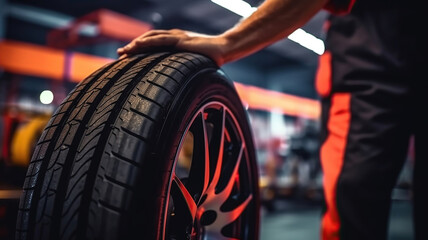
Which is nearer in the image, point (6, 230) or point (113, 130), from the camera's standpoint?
point (113, 130)

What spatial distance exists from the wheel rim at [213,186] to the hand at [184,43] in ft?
0.42

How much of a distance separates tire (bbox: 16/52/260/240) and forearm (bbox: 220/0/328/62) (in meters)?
0.08

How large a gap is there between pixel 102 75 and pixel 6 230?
5.12ft

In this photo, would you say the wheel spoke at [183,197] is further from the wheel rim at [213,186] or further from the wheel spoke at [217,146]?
the wheel spoke at [217,146]

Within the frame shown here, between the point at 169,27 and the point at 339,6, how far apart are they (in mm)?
7328

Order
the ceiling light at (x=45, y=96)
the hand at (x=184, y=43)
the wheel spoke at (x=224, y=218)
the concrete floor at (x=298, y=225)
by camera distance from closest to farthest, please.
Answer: the hand at (x=184, y=43)
the wheel spoke at (x=224, y=218)
the concrete floor at (x=298, y=225)
the ceiling light at (x=45, y=96)

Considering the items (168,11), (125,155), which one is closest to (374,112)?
(125,155)

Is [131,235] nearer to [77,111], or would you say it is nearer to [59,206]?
[59,206]

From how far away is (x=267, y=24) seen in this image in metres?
0.83

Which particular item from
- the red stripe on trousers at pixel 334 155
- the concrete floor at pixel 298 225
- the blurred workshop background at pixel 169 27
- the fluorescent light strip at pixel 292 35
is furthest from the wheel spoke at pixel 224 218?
the fluorescent light strip at pixel 292 35

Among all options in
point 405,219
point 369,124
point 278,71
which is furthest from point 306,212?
point 278,71

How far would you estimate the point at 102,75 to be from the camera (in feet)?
2.47

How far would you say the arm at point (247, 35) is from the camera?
81 centimetres

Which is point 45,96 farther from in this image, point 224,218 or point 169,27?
point 224,218
